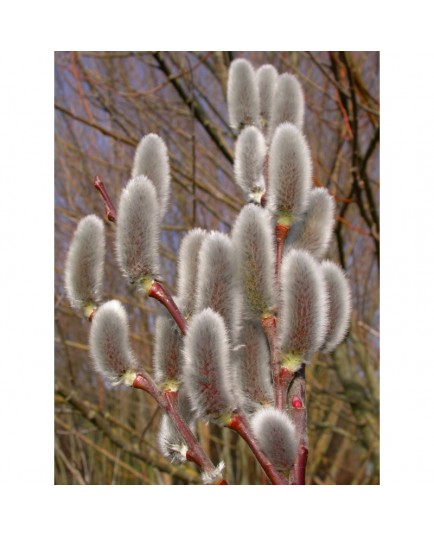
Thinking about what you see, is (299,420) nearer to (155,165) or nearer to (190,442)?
(190,442)

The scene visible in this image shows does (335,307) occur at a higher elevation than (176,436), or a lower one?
higher

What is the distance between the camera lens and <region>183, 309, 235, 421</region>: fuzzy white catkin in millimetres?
650

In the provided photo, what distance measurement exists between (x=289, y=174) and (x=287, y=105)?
167 millimetres

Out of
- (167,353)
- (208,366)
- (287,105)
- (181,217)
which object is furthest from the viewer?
(181,217)

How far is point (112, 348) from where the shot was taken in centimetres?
72

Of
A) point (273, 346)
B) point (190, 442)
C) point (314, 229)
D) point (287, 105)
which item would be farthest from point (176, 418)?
point (287, 105)

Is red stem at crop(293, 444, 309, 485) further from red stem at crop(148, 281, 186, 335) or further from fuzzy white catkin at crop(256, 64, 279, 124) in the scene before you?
fuzzy white catkin at crop(256, 64, 279, 124)

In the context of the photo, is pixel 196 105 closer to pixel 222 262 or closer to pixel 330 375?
pixel 330 375

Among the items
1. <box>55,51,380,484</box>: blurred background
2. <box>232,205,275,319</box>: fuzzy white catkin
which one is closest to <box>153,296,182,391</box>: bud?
<box>232,205,275,319</box>: fuzzy white catkin

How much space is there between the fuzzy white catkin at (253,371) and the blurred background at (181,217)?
1.09m

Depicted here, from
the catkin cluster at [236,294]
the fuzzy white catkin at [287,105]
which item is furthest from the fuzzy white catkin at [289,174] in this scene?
the fuzzy white catkin at [287,105]

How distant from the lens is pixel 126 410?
6.77 ft

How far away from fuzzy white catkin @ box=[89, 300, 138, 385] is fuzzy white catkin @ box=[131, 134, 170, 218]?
146 mm
